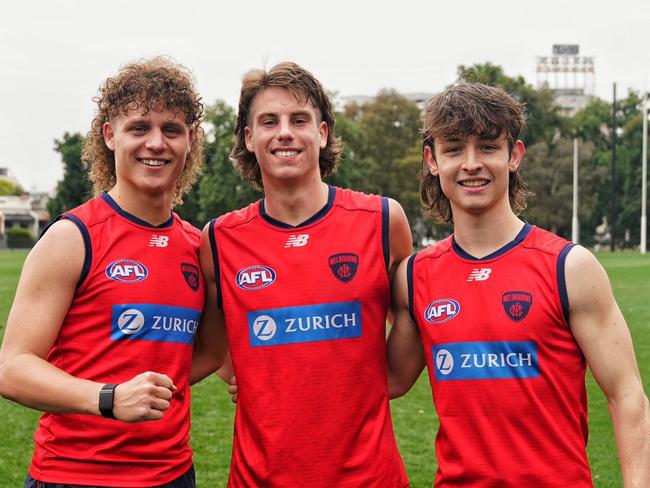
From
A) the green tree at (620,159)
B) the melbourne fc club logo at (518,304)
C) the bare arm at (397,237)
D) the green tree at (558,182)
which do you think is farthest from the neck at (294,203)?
the green tree at (620,159)

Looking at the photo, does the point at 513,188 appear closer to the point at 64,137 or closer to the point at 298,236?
the point at 298,236

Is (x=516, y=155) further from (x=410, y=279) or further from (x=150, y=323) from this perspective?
(x=150, y=323)

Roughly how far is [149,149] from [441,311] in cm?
144

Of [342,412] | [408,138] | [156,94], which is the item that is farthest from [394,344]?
[408,138]

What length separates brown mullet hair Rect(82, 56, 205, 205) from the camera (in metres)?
3.67

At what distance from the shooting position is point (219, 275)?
3764 millimetres

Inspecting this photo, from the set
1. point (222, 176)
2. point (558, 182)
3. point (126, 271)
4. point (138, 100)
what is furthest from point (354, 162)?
point (126, 271)

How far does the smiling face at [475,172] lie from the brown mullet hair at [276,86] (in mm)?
Result: 731

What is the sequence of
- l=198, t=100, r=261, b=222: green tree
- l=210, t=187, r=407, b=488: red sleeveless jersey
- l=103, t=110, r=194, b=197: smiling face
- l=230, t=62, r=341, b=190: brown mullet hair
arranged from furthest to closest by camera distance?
l=198, t=100, r=261, b=222: green tree < l=230, t=62, r=341, b=190: brown mullet hair < l=103, t=110, r=194, b=197: smiling face < l=210, t=187, r=407, b=488: red sleeveless jersey

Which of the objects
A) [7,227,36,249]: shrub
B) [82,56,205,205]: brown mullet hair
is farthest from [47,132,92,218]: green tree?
[82,56,205,205]: brown mullet hair

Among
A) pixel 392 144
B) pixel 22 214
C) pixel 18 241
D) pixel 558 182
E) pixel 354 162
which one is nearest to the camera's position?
pixel 354 162

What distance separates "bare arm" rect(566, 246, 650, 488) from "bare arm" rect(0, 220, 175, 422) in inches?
61.6

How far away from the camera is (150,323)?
11.2 ft

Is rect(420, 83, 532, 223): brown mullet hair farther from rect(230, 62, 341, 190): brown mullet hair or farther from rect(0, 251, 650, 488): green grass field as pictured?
rect(0, 251, 650, 488): green grass field
